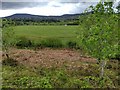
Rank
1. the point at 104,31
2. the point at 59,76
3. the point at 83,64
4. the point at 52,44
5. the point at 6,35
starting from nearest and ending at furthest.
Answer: the point at 59,76 → the point at 104,31 → the point at 83,64 → the point at 6,35 → the point at 52,44

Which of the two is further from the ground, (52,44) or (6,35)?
(6,35)

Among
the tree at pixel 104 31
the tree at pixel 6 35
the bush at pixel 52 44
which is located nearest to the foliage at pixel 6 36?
the tree at pixel 6 35

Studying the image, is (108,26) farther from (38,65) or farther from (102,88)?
(38,65)

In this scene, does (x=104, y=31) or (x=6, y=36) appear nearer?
(x=104, y=31)

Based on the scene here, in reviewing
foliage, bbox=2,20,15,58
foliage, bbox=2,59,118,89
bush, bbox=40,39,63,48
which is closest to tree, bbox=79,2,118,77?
foliage, bbox=2,59,118,89

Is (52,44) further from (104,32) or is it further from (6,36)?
(104,32)

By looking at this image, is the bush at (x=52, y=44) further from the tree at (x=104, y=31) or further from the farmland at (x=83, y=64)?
the tree at (x=104, y=31)

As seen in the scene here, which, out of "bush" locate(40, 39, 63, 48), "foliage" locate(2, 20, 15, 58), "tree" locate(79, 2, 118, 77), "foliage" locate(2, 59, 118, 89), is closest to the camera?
"foliage" locate(2, 59, 118, 89)

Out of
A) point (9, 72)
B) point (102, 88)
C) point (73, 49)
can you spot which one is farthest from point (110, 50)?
point (73, 49)

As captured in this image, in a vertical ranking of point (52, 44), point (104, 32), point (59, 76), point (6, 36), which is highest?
point (104, 32)

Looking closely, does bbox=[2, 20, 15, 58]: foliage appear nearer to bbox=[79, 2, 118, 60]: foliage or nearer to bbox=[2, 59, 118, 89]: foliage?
bbox=[2, 59, 118, 89]: foliage

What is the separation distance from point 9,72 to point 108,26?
7127mm

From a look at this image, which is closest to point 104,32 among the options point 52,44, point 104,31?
point 104,31

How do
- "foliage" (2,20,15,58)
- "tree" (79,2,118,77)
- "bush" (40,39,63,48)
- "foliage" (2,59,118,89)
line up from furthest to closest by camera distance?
1. "bush" (40,39,63,48)
2. "foliage" (2,20,15,58)
3. "tree" (79,2,118,77)
4. "foliage" (2,59,118,89)
